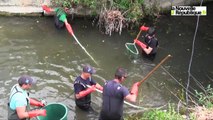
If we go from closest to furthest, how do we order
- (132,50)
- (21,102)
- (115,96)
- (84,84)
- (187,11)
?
(21,102), (115,96), (84,84), (132,50), (187,11)

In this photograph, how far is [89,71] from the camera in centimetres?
826

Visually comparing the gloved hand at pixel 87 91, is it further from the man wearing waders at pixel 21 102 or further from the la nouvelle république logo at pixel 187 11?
the la nouvelle république logo at pixel 187 11

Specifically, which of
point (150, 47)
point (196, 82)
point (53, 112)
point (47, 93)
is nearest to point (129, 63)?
point (150, 47)

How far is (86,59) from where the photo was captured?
39.5 ft

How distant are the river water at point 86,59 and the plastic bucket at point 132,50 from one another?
24 centimetres

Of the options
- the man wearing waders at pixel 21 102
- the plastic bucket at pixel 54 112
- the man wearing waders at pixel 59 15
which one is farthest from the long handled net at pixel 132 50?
the man wearing waders at pixel 21 102

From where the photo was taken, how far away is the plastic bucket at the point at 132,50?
11.9m

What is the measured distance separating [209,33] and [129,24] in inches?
140

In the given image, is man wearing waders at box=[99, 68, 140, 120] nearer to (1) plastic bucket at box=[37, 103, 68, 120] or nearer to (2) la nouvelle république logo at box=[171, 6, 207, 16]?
(1) plastic bucket at box=[37, 103, 68, 120]

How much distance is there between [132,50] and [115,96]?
5052mm

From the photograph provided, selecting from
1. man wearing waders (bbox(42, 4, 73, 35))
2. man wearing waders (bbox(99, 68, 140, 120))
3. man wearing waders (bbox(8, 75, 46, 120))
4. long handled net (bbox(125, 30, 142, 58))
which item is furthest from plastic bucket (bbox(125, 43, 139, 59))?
man wearing waders (bbox(8, 75, 46, 120))

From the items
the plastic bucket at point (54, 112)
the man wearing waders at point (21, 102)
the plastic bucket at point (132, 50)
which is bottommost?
the plastic bucket at point (54, 112)

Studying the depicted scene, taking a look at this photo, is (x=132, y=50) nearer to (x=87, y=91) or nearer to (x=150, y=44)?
(x=150, y=44)

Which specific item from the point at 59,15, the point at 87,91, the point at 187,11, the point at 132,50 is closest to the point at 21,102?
the point at 87,91
